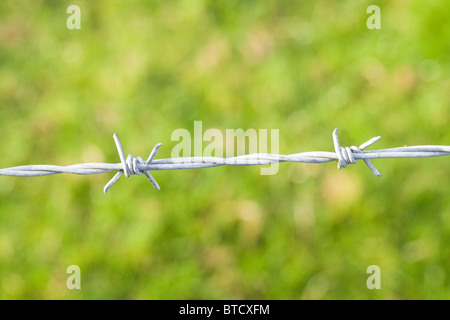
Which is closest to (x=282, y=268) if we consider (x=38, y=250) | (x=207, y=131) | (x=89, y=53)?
(x=207, y=131)

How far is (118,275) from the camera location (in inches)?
84.8

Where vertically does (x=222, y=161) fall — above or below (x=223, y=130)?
below

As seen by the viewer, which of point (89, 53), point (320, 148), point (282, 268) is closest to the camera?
point (282, 268)

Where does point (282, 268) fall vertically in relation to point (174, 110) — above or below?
below

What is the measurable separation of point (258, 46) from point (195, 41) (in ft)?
1.16

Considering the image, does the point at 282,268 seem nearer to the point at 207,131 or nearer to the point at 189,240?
the point at 189,240

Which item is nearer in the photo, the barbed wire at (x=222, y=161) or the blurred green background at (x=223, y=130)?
the barbed wire at (x=222, y=161)

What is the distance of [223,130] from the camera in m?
2.40

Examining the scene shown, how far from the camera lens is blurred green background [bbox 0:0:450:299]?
2119mm

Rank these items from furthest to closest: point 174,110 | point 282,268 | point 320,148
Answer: point 174,110, point 320,148, point 282,268

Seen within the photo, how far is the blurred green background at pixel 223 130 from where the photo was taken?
2.12m

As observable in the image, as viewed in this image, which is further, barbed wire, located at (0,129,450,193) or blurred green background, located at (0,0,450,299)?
blurred green background, located at (0,0,450,299)

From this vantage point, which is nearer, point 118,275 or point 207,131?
point 118,275

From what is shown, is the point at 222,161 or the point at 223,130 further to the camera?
the point at 223,130
